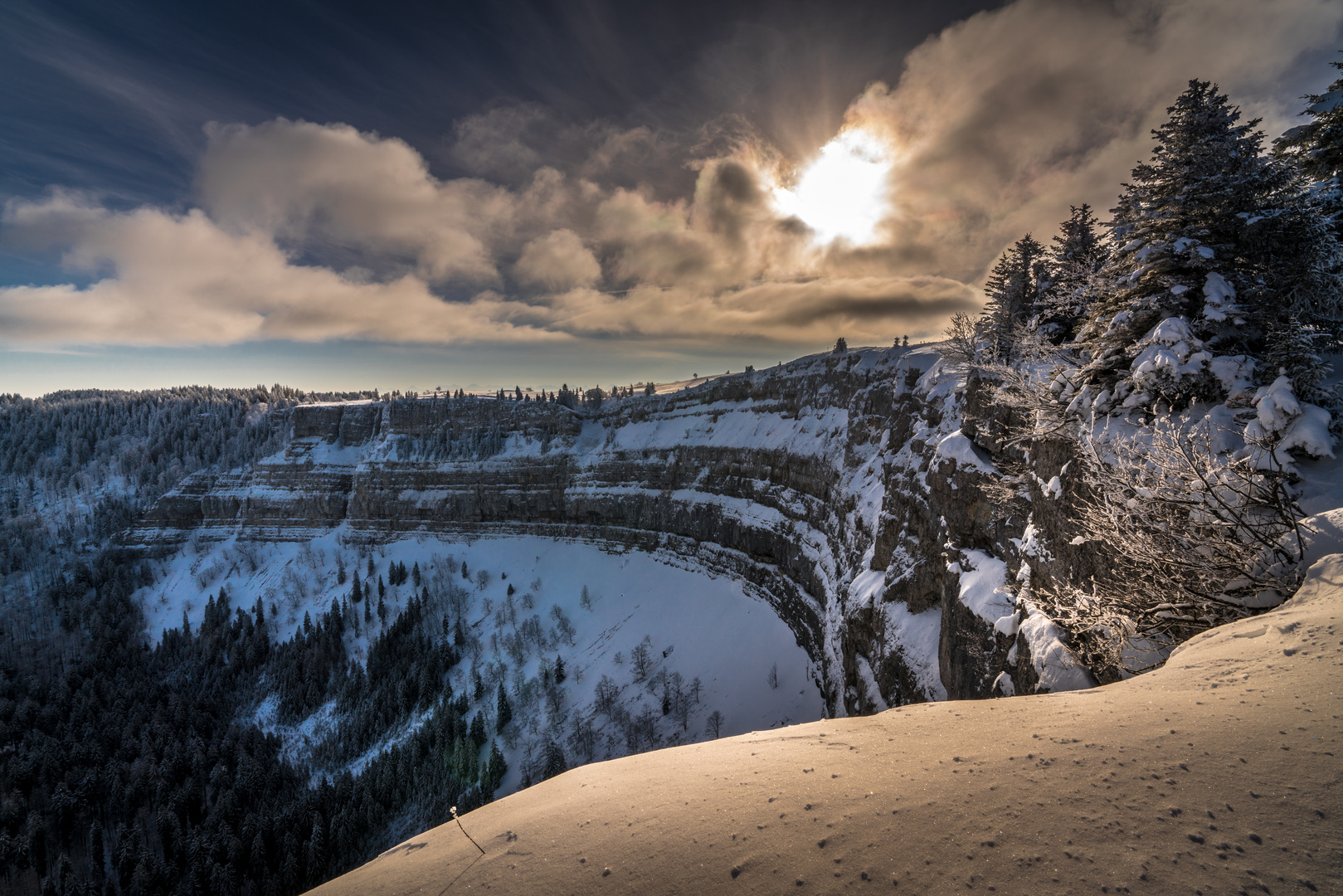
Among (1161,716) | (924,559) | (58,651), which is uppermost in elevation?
(1161,716)

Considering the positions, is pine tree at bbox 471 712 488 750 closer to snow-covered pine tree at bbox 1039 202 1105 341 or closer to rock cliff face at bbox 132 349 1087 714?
rock cliff face at bbox 132 349 1087 714

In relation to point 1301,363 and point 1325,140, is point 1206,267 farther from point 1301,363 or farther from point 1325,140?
point 1325,140

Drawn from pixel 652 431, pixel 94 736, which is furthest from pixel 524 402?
pixel 94 736

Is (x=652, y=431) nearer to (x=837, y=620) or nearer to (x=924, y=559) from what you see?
(x=837, y=620)

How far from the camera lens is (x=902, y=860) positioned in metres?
4.11

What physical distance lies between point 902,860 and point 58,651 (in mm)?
135600

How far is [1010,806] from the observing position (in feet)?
14.8

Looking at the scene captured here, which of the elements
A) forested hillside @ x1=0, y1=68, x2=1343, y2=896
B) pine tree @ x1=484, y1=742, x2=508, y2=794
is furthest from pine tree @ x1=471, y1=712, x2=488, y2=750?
pine tree @ x1=484, y1=742, x2=508, y2=794

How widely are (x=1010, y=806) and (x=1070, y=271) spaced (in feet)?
113

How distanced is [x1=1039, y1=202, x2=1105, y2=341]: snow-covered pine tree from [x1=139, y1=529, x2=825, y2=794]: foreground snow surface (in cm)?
2783

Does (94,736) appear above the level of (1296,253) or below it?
below

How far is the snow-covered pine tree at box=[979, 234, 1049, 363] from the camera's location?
33.4 meters

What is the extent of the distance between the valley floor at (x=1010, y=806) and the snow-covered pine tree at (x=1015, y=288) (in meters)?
32.4

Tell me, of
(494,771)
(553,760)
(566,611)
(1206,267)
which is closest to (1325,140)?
(1206,267)
